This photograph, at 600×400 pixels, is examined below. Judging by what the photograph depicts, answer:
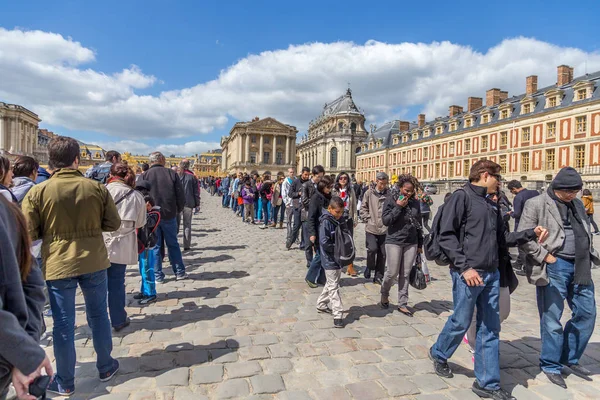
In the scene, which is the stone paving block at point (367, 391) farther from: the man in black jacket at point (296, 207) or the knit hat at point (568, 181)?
the man in black jacket at point (296, 207)

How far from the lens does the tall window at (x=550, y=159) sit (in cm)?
3791

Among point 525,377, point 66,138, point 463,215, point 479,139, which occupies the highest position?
point 479,139

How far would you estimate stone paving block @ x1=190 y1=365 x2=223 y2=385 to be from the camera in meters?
3.32

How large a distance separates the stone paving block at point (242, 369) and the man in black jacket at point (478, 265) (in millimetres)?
1793

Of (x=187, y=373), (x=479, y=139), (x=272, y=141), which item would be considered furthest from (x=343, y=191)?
(x=272, y=141)

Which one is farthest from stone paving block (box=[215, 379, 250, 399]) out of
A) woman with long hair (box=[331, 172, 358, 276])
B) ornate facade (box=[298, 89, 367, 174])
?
ornate facade (box=[298, 89, 367, 174])

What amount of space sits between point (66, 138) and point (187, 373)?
2.32 metres

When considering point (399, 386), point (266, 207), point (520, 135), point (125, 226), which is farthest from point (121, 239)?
point (520, 135)

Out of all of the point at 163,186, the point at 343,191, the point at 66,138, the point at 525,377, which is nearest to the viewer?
the point at 66,138

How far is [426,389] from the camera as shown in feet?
10.8

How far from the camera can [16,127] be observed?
76.5 metres

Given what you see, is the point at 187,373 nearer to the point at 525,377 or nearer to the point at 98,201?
the point at 98,201

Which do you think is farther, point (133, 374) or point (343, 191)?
point (343, 191)

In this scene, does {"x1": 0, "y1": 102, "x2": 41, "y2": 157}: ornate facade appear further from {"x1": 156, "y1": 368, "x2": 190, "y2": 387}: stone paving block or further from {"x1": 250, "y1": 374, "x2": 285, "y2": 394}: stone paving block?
{"x1": 250, "y1": 374, "x2": 285, "y2": 394}: stone paving block
